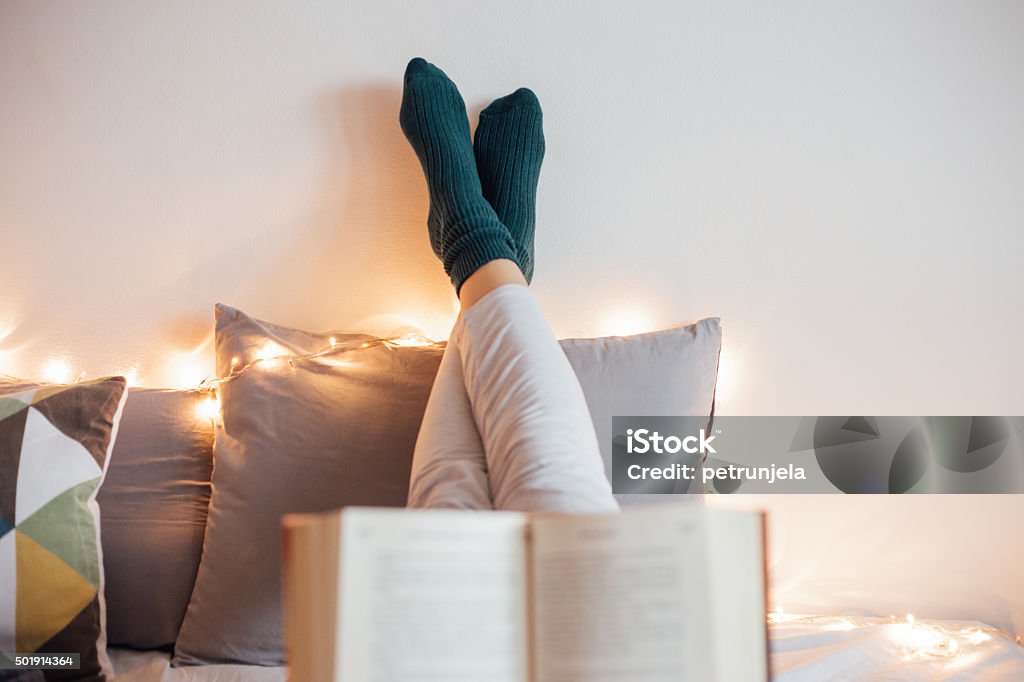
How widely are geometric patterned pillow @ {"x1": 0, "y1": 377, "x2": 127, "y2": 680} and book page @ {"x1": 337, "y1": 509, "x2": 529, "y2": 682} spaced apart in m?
0.79

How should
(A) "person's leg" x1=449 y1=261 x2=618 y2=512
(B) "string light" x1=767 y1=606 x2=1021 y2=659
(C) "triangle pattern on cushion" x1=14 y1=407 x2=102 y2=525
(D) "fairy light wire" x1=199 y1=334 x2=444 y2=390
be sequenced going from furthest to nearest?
(D) "fairy light wire" x1=199 y1=334 x2=444 y2=390 → (B) "string light" x1=767 y1=606 x2=1021 y2=659 → (C) "triangle pattern on cushion" x1=14 y1=407 x2=102 y2=525 → (A) "person's leg" x1=449 y1=261 x2=618 y2=512

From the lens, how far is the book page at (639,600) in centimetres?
52

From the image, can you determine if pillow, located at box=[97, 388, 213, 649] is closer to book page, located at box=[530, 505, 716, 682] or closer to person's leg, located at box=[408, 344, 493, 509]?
person's leg, located at box=[408, 344, 493, 509]

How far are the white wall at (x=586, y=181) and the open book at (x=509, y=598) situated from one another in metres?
1.04

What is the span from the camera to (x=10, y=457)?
3.65ft

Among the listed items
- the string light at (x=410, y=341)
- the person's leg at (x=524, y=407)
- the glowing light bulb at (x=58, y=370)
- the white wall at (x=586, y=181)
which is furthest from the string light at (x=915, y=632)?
the glowing light bulb at (x=58, y=370)

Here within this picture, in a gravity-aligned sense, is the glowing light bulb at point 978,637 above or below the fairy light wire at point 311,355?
below

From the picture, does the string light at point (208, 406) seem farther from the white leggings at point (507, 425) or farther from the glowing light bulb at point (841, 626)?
the glowing light bulb at point (841, 626)

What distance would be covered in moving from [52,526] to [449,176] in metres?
0.85

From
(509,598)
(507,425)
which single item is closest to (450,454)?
(507,425)

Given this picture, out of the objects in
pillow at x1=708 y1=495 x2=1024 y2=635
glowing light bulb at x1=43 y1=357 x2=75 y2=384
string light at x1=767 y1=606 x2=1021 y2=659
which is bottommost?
string light at x1=767 y1=606 x2=1021 y2=659

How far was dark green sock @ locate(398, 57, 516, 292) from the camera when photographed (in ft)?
4.29

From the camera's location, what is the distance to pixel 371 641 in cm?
52

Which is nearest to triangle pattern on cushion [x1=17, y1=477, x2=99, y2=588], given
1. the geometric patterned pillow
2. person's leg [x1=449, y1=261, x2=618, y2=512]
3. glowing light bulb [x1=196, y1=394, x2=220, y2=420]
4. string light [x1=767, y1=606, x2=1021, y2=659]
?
the geometric patterned pillow
